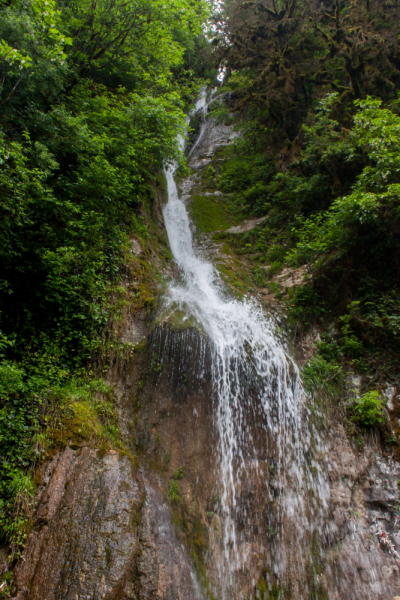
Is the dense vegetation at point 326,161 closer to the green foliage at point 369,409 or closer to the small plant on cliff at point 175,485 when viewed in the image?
the green foliage at point 369,409

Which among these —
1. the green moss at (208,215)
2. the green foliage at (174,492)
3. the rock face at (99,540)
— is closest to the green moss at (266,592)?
the rock face at (99,540)

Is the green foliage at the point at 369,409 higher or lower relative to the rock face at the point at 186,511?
higher

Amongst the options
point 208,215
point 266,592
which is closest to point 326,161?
point 208,215

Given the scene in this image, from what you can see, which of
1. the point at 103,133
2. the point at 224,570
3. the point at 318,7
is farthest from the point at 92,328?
the point at 318,7

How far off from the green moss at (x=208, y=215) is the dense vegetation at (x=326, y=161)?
691 mm

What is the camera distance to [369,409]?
5.80 m

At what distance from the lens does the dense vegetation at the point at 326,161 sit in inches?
270

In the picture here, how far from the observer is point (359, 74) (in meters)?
10.6

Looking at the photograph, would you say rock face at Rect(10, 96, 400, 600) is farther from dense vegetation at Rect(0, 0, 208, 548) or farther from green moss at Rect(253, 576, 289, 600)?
dense vegetation at Rect(0, 0, 208, 548)

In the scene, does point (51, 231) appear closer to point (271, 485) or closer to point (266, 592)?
point (271, 485)

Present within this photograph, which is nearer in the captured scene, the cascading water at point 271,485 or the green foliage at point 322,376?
the cascading water at point 271,485

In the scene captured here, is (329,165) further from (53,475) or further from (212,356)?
(53,475)

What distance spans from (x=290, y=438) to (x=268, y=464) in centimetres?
62

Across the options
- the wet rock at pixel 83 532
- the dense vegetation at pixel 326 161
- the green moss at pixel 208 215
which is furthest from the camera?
the green moss at pixel 208 215
